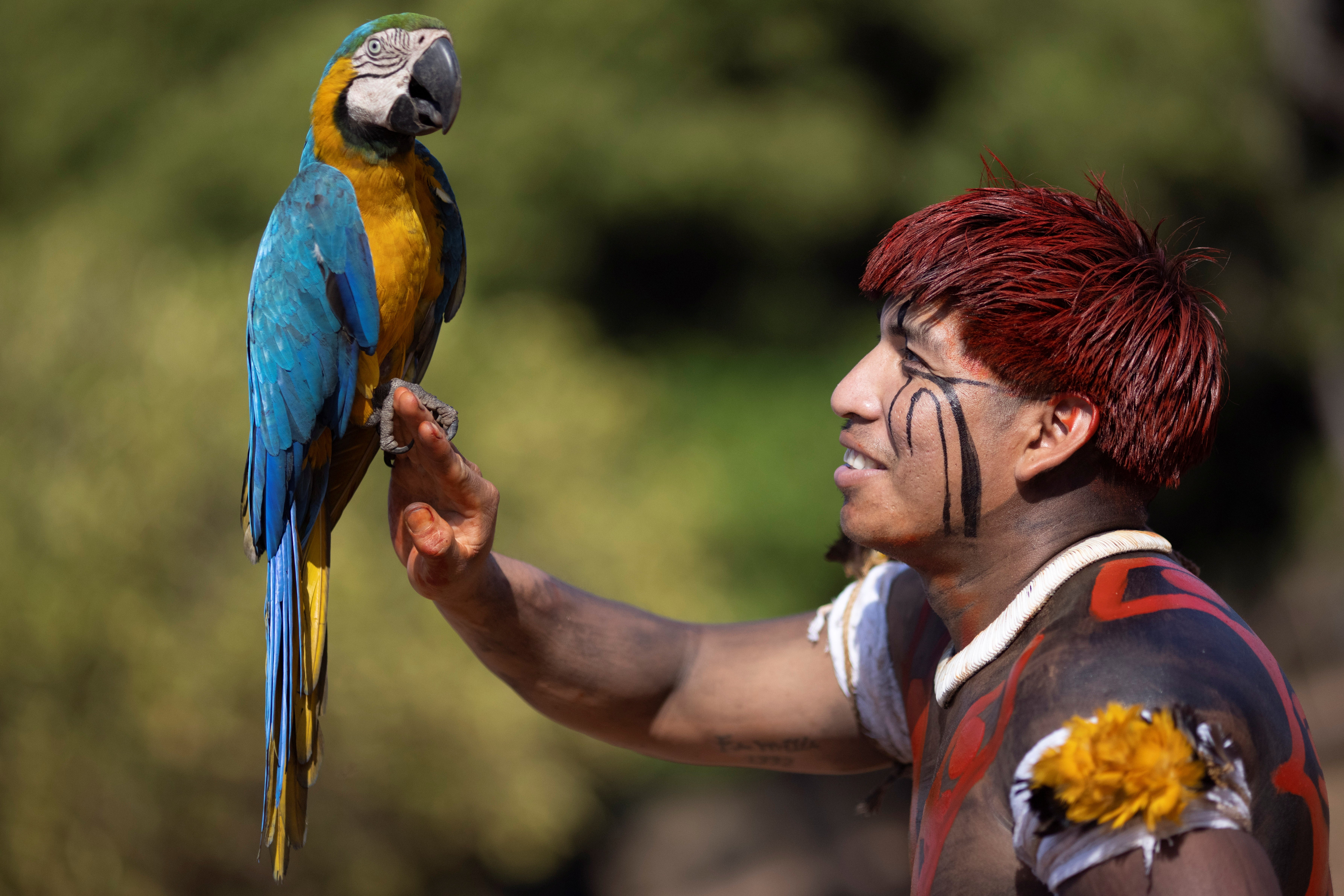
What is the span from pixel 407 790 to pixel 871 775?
2.59 metres

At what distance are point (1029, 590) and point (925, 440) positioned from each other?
0.17 metres

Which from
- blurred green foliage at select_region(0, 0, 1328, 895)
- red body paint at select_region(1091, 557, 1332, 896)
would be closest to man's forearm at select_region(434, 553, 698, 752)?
red body paint at select_region(1091, 557, 1332, 896)

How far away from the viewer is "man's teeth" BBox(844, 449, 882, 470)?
42.3 inches

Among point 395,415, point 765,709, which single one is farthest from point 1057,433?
point 395,415

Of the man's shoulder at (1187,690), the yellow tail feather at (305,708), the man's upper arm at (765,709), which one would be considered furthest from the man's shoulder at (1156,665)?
the yellow tail feather at (305,708)

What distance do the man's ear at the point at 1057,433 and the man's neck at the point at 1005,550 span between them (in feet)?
0.14

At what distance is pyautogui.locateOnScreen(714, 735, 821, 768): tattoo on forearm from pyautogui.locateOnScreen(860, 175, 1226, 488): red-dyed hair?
0.62m

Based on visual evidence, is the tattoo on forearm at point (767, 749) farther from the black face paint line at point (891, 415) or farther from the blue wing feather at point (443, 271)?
the blue wing feather at point (443, 271)

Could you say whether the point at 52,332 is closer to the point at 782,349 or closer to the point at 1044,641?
the point at 782,349

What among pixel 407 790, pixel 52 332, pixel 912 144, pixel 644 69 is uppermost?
pixel 644 69

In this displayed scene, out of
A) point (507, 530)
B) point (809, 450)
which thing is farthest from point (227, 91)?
point (809, 450)

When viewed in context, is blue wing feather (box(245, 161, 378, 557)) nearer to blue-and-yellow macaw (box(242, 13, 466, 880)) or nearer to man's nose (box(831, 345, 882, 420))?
blue-and-yellow macaw (box(242, 13, 466, 880))

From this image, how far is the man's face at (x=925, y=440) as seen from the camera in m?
1.00

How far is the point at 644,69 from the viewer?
14.3 feet
